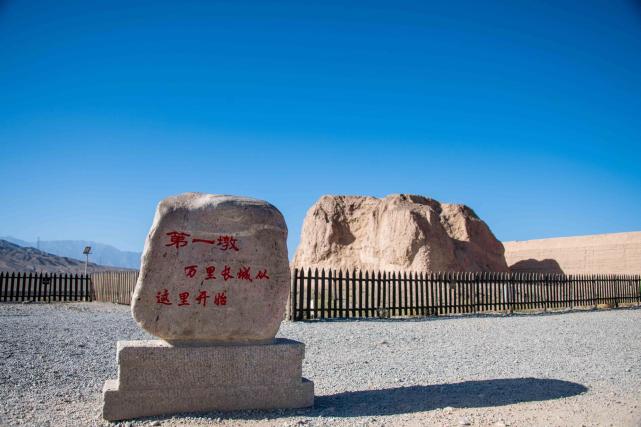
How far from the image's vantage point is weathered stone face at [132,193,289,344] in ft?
16.7

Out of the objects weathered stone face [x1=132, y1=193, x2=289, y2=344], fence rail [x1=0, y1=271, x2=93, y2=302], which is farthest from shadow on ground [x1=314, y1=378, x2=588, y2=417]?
fence rail [x1=0, y1=271, x2=93, y2=302]

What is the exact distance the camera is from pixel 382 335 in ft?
35.7

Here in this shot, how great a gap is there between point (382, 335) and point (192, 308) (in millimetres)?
6461

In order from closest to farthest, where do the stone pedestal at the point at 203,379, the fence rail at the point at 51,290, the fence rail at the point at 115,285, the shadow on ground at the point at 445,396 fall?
the stone pedestal at the point at 203,379, the shadow on ground at the point at 445,396, the fence rail at the point at 115,285, the fence rail at the point at 51,290

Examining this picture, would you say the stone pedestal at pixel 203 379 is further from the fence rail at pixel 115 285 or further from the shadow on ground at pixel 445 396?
the fence rail at pixel 115 285

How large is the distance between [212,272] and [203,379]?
104 centimetres

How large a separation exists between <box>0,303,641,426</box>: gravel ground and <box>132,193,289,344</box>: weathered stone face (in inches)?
32.7

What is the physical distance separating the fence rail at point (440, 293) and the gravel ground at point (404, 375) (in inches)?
54.0

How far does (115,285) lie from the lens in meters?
22.0

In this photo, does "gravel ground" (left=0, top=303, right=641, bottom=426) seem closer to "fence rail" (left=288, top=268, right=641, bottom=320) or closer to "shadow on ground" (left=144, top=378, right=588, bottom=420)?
"shadow on ground" (left=144, top=378, right=588, bottom=420)

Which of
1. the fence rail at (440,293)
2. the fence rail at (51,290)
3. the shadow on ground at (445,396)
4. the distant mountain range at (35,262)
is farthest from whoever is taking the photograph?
the distant mountain range at (35,262)

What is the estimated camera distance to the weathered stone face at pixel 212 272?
5.09 meters

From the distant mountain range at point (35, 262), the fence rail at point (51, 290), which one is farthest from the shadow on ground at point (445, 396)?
the distant mountain range at point (35, 262)

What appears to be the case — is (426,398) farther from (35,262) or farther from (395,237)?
(35,262)
